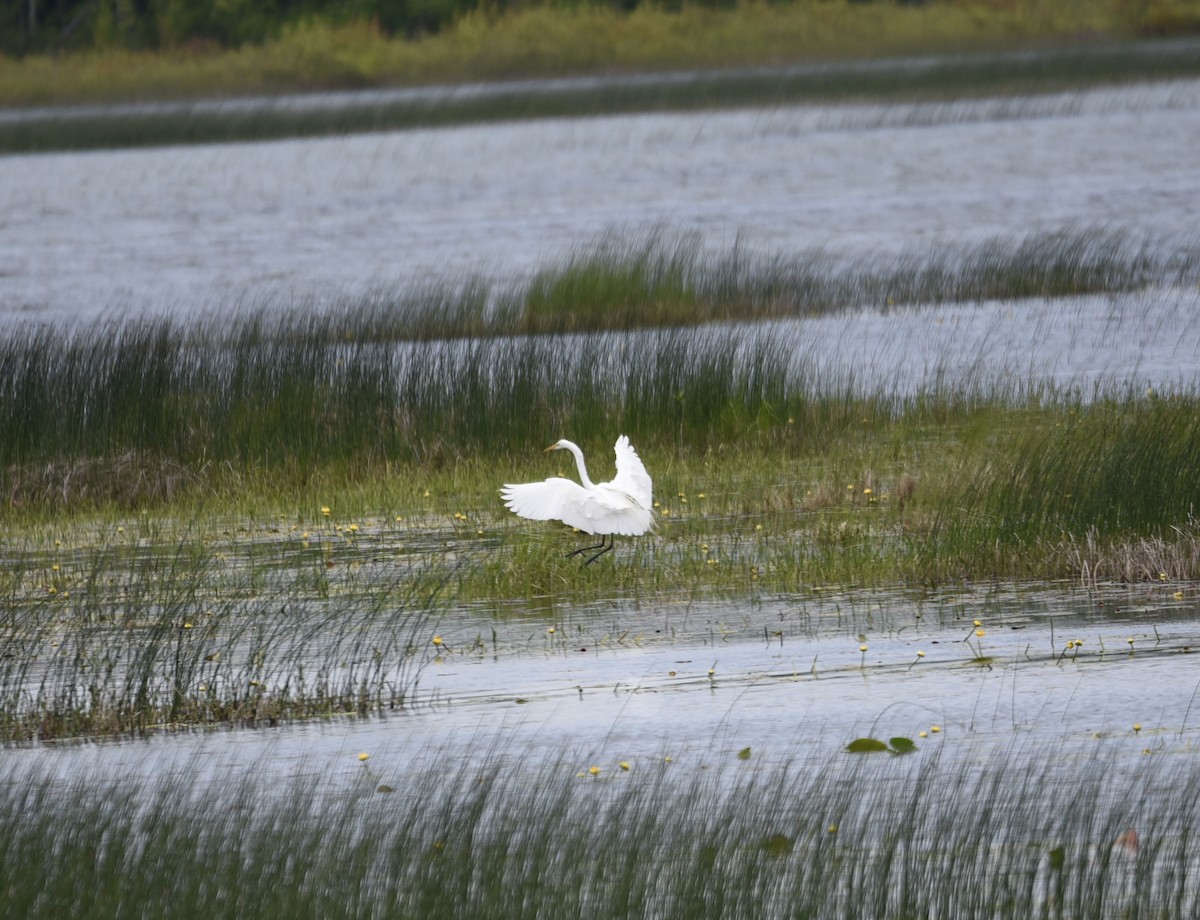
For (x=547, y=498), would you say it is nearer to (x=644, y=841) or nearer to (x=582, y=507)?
(x=582, y=507)

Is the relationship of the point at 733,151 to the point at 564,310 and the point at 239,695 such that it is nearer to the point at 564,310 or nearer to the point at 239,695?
the point at 564,310

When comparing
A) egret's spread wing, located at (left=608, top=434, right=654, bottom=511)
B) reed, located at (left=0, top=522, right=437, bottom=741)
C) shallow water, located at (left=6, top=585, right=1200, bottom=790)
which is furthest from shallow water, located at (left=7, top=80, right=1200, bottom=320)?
shallow water, located at (left=6, top=585, right=1200, bottom=790)

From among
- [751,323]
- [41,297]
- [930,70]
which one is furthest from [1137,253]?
[930,70]

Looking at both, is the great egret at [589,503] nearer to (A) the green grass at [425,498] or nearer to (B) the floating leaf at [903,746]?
(A) the green grass at [425,498]

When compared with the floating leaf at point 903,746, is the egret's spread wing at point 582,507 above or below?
below

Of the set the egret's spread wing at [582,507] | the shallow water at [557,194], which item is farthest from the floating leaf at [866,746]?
the shallow water at [557,194]

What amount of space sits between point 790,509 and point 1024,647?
297 cm

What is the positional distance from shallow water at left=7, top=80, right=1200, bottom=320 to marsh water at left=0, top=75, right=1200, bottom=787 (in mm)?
116

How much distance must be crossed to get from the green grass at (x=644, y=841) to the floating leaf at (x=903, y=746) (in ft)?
0.17

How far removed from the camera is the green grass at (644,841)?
17.2 ft

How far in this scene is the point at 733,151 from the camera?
128ft

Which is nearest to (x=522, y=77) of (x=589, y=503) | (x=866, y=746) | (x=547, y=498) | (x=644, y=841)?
(x=547, y=498)

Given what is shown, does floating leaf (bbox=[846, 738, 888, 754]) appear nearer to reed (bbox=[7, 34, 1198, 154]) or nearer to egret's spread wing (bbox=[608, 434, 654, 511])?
egret's spread wing (bbox=[608, 434, 654, 511])

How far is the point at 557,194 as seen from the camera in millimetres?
33188
